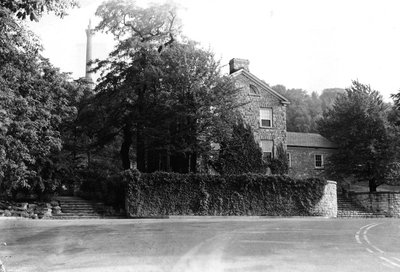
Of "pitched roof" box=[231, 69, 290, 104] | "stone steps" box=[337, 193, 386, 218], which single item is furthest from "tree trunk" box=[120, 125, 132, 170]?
"stone steps" box=[337, 193, 386, 218]

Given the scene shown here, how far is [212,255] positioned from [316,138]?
38.5 metres

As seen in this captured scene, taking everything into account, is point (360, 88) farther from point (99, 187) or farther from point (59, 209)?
point (59, 209)

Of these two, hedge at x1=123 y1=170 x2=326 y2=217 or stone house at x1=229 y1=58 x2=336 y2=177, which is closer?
hedge at x1=123 y1=170 x2=326 y2=217

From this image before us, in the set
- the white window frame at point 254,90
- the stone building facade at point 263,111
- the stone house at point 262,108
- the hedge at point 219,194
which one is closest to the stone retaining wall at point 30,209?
the hedge at point 219,194

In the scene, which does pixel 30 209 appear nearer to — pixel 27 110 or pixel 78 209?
pixel 78 209

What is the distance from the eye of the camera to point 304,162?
43.7 meters

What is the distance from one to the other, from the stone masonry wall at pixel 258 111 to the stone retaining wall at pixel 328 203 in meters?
6.49

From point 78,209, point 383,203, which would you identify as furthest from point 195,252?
point 383,203

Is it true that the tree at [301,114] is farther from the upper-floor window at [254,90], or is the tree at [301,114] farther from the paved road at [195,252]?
the paved road at [195,252]

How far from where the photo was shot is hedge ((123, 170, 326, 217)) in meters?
27.8

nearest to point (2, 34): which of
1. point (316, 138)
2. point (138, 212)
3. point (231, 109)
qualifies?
point (138, 212)

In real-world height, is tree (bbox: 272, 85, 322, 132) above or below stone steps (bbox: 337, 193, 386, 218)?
above

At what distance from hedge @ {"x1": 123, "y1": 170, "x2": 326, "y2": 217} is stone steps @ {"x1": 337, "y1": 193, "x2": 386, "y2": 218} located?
4.95m

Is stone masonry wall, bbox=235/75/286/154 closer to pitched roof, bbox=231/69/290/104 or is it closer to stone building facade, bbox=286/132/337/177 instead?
pitched roof, bbox=231/69/290/104
